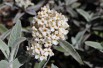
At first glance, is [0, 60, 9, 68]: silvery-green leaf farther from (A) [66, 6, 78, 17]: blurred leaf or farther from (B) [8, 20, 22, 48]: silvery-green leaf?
(A) [66, 6, 78, 17]: blurred leaf

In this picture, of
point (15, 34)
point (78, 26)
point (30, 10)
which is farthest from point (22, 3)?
point (15, 34)

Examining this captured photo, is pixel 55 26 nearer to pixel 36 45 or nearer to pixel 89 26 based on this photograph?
pixel 36 45

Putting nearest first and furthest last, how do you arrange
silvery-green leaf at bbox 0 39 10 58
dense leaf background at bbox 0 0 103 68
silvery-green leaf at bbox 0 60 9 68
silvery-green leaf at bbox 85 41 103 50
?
silvery-green leaf at bbox 0 60 9 68
silvery-green leaf at bbox 0 39 10 58
silvery-green leaf at bbox 85 41 103 50
dense leaf background at bbox 0 0 103 68

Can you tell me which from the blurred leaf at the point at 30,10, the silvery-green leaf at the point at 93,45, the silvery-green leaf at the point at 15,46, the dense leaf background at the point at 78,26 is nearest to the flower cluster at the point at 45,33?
the silvery-green leaf at the point at 15,46

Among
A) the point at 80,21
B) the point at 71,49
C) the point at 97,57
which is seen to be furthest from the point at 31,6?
the point at 71,49

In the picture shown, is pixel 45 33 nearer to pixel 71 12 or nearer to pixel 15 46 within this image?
pixel 15 46

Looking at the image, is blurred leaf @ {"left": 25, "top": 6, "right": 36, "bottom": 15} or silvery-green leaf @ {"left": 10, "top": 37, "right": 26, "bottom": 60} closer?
silvery-green leaf @ {"left": 10, "top": 37, "right": 26, "bottom": 60}

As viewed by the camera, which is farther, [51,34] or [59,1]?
[59,1]

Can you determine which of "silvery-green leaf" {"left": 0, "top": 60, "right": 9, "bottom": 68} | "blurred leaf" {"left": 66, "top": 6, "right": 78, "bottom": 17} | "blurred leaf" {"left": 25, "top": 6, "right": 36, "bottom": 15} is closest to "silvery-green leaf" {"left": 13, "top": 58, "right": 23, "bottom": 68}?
"silvery-green leaf" {"left": 0, "top": 60, "right": 9, "bottom": 68}

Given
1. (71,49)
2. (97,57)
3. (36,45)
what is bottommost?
(97,57)
